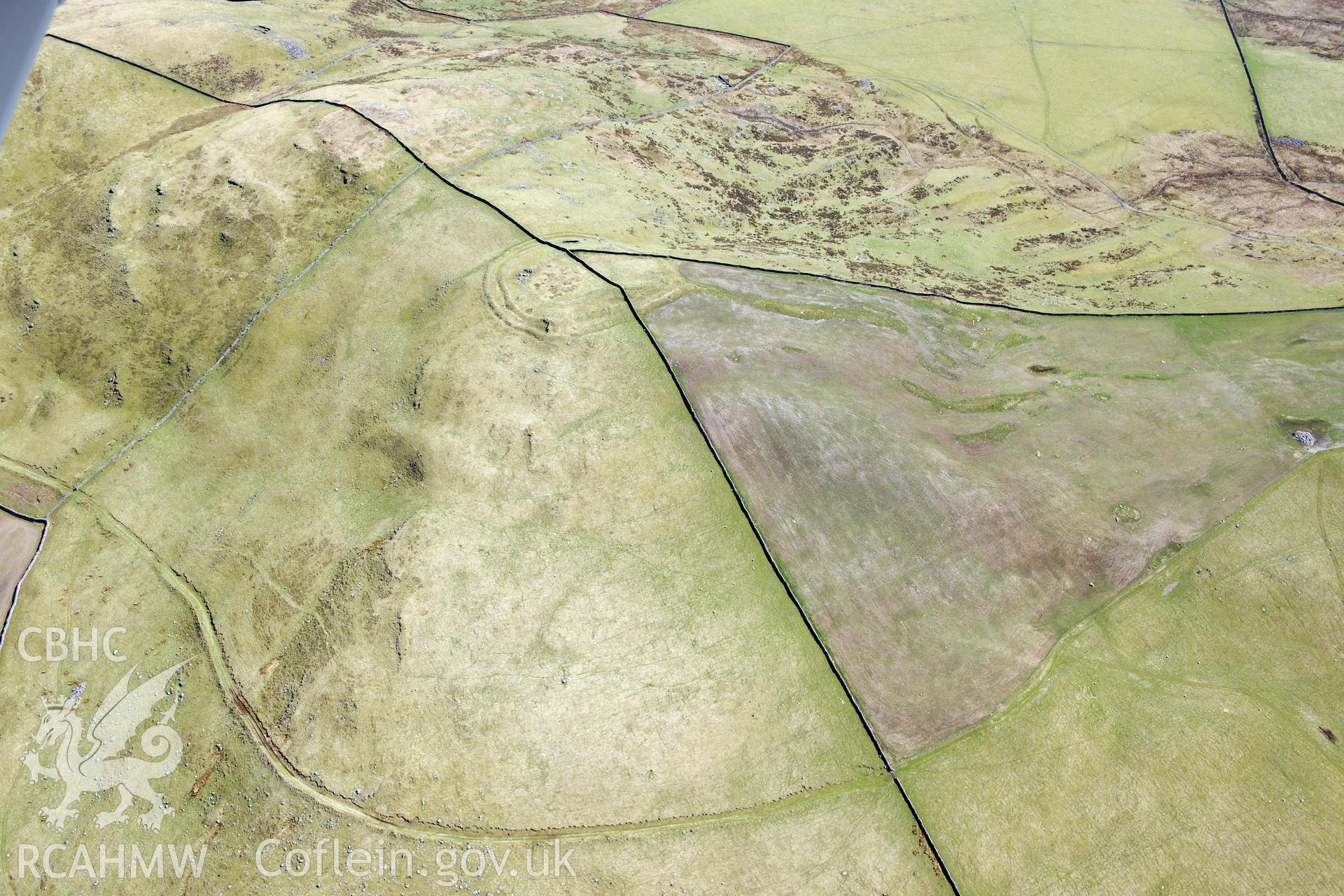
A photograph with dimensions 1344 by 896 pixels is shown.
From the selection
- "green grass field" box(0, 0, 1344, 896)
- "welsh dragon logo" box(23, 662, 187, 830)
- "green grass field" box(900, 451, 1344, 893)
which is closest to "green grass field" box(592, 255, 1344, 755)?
"green grass field" box(0, 0, 1344, 896)

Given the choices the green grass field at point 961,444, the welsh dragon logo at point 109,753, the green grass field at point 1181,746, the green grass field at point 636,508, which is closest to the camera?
the green grass field at point 1181,746

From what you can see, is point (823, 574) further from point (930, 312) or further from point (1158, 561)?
point (930, 312)

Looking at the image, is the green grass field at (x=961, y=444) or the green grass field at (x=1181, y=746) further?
the green grass field at (x=961, y=444)

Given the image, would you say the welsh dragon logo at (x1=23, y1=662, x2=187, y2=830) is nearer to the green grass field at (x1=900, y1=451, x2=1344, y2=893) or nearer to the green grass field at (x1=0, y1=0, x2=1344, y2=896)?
the green grass field at (x1=0, y1=0, x2=1344, y2=896)

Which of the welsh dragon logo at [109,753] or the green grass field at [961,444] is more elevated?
the green grass field at [961,444]

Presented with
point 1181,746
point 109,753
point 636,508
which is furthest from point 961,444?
point 109,753

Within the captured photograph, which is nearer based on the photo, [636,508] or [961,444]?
[636,508]

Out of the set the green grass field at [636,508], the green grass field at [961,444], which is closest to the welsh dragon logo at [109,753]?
the green grass field at [636,508]

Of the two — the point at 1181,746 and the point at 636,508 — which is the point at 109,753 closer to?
the point at 636,508

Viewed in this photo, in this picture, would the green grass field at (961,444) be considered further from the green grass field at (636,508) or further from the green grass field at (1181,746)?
the green grass field at (1181,746)
